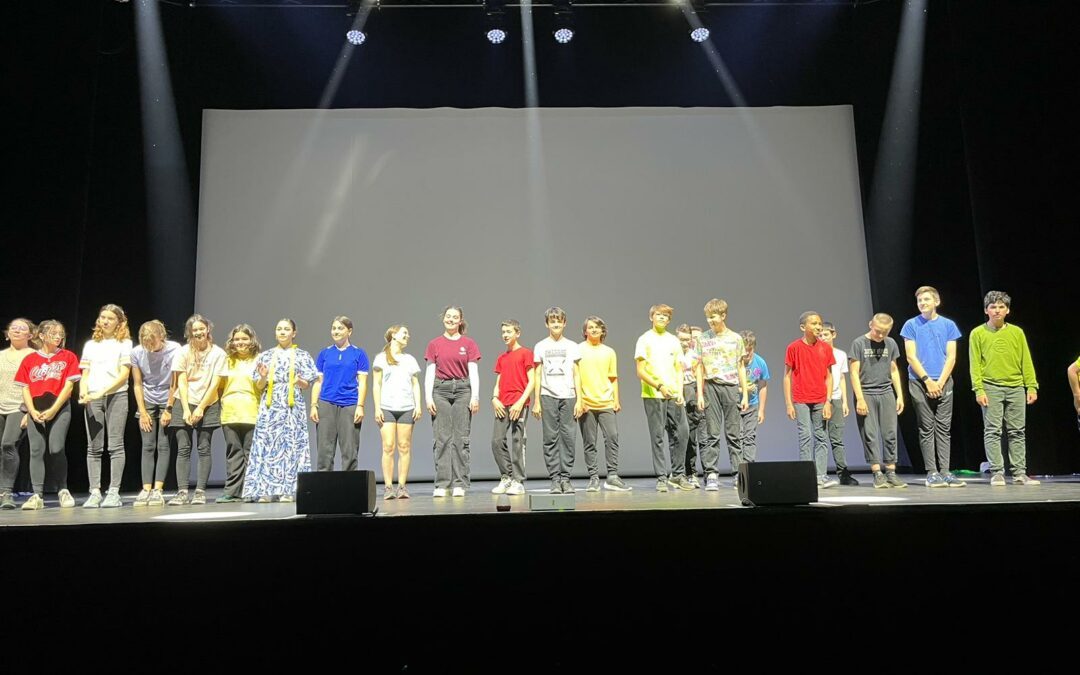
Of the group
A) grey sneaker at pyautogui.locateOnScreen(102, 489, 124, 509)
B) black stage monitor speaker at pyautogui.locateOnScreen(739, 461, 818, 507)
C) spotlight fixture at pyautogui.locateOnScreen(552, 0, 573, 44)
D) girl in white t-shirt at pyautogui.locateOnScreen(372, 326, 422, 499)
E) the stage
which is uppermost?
spotlight fixture at pyautogui.locateOnScreen(552, 0, 573, 44)

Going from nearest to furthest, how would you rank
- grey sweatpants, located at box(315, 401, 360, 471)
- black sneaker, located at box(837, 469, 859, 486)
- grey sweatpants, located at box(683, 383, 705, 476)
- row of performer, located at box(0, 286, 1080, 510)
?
row of performer, located at box(0, 286, 1080, 510)
grey sweatpants, located at box(315, 401, 360, 471)
black sneaker, located at box(837, 469, 859, 486)
grey sweatpants, located at box(683, 383, 705, 476)

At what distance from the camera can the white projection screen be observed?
885 centimetres

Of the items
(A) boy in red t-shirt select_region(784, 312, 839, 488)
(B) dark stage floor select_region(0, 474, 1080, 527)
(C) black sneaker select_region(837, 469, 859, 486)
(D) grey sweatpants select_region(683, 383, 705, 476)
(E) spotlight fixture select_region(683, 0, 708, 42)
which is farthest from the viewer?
(E) spotlight fixture select_region(683, 0, 708, 42)

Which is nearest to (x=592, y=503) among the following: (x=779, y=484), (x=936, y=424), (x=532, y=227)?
(x=779, y=484)

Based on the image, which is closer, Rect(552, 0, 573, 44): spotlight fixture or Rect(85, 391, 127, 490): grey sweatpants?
Rect(85, 391, 127, 490): grey sweatpants

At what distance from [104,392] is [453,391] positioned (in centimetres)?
251

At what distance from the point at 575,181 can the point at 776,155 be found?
240 centimetres

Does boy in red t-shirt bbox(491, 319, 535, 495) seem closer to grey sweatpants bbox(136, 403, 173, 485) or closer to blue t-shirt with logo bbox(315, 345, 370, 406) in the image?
blue t-shirt with logo bbox(315, 345, 370, 406)

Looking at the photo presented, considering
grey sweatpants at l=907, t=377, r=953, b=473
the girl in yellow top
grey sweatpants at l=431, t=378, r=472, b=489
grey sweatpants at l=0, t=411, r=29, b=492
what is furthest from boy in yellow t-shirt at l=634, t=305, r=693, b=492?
grey sweatpants at l=0, t=411, r=29, b=492

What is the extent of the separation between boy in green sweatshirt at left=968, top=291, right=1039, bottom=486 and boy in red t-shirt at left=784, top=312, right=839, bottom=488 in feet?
3.75

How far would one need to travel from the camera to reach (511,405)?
6.78 metres

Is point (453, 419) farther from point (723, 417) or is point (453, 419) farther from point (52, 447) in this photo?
point (52, 447)

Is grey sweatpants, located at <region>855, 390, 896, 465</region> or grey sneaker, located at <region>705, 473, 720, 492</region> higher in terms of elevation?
grey sweatpants, located at <region>855, 390, 896, 465</region>

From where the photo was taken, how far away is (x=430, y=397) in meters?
6.36
